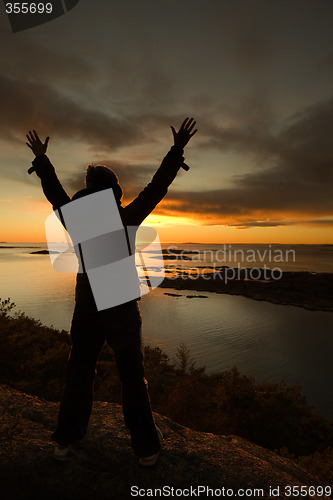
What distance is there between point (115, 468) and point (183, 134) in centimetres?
302

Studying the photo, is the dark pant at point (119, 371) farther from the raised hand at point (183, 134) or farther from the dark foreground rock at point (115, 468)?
the raised hand at point (183, 134)

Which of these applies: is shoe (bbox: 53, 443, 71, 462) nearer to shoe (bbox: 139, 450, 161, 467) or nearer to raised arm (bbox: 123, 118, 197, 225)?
shoe (bbox: 139, 450, 161, 467)

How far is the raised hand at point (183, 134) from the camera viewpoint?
7.57 feet

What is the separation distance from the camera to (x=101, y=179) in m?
2.34

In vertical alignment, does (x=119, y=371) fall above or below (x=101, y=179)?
below

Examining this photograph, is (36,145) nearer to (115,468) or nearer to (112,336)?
(112,336)

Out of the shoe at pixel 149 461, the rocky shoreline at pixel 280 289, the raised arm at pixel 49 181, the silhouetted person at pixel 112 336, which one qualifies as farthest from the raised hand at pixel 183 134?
the rocky shoreline at pixel 280 289

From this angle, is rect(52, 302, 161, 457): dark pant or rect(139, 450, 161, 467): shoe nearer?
rect(52, 302, 161, 457): dark pant

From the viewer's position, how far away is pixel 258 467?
2.60 meters

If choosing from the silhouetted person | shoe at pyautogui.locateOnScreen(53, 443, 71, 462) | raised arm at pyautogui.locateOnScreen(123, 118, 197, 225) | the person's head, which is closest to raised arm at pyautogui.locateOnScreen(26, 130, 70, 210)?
the silhouetted person

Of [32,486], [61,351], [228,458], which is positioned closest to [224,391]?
[61,351]

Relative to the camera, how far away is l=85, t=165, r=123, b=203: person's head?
2340 mm

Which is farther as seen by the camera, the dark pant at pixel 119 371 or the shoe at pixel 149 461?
the shoe at pixel 149 461

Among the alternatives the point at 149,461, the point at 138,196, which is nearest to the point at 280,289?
the point at 149,461
